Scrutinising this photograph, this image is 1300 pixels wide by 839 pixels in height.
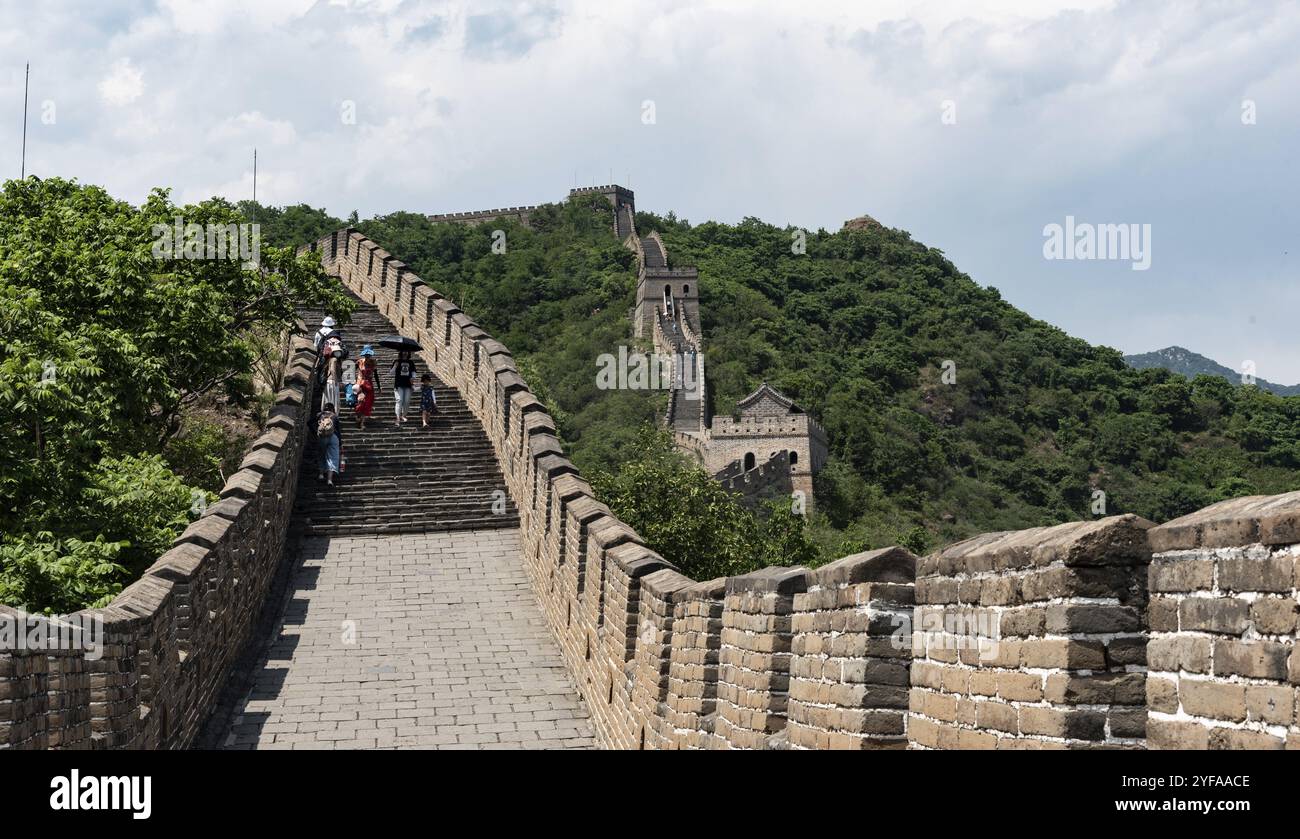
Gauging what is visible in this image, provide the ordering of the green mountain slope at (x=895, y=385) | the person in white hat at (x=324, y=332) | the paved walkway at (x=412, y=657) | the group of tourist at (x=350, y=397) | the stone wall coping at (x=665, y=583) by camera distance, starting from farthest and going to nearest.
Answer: the green mountain slope at (x=895, y=385) → the person in white hat at (x=324, y=332) → the group of tourist at (x=350, y=397) → the paved walkway at (x=412, y=657) → the stone wall coping at (x=665, y=583)

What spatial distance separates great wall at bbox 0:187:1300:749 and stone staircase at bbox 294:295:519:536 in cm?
7

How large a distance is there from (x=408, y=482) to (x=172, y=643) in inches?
271

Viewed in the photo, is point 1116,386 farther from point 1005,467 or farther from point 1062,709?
point 1062,709

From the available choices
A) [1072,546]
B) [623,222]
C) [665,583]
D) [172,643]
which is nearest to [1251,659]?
[1072,546]

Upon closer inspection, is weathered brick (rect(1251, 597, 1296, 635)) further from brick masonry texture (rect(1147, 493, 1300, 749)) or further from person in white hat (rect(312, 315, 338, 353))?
person in white hat (rect(312, 315, 338, 353))

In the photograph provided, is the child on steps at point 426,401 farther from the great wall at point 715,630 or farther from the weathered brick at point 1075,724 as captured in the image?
the weathered brick at point 1075,724

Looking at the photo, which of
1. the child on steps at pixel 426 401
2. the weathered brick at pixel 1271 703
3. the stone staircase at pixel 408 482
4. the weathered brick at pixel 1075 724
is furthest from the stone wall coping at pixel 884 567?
the child on steps at pixel 426 401

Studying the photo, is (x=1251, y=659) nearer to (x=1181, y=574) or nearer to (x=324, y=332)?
(x=1181, y=574)

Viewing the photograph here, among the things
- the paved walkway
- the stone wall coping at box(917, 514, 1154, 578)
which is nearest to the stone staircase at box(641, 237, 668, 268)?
the paved walkway

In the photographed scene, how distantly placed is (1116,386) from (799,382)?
87.7 feet

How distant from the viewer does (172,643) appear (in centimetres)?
901

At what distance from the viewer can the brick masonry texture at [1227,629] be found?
2830 mm

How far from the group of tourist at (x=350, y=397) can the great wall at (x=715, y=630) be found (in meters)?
→ 0.37

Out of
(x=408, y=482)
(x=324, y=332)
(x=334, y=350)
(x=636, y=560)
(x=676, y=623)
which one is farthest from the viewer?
(x=324, y=332)
